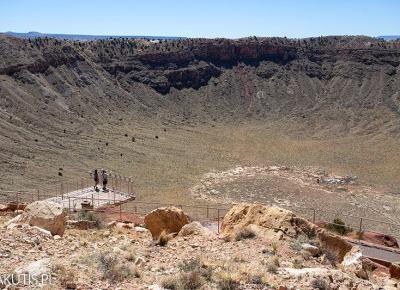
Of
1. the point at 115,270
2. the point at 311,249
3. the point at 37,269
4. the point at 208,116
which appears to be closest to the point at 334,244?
the point at 311,249

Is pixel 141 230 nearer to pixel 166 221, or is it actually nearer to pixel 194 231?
pixel 166 221

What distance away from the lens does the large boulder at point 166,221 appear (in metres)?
17.6

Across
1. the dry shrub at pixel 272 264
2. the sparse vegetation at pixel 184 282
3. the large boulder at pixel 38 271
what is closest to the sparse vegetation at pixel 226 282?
the sparse vegetation at pixel 184 282

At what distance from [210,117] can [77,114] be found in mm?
20266

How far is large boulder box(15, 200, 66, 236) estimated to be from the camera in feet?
49.8

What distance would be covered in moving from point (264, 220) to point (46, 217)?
19.6 feet

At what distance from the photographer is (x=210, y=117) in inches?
3088

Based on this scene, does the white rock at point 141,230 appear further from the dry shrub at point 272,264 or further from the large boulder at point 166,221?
the dry shrub at point 272,264

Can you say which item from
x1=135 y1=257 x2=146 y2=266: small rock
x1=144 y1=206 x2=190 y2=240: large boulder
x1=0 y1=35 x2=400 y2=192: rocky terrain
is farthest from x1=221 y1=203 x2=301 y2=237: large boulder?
x1=0 y1=35 x2=400 y2=192: rocky terrain

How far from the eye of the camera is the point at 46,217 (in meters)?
15.2

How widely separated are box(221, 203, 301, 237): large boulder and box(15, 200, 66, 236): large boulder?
4589 mm

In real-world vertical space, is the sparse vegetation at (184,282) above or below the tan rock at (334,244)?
above

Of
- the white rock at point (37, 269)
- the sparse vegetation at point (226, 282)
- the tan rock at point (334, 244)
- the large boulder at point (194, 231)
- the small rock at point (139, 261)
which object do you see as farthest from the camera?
the tan rock at point (334, 244)

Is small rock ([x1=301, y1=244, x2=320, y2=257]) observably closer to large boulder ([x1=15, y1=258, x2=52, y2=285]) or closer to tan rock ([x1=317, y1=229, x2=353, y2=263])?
tan rock ([x1=317, y1=229, x2=353, y2=263])
